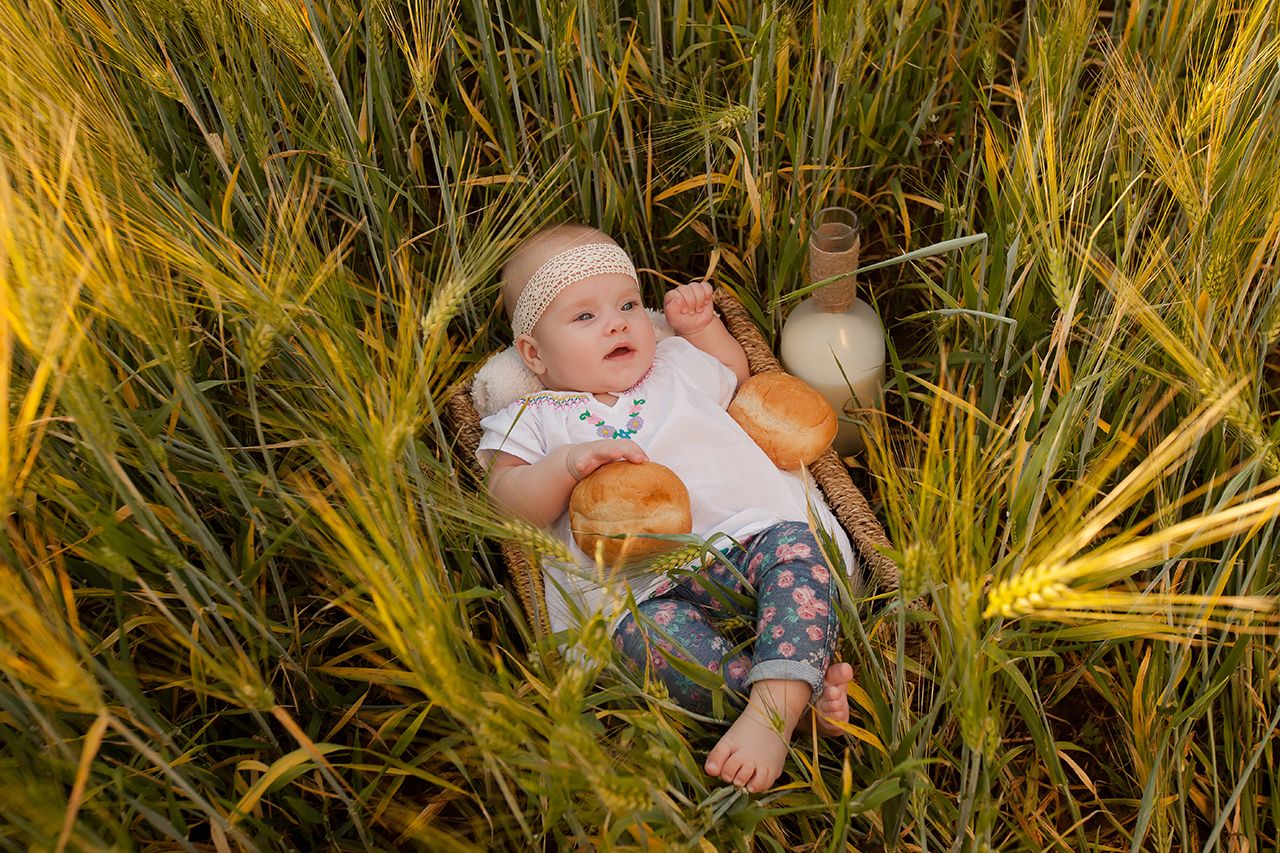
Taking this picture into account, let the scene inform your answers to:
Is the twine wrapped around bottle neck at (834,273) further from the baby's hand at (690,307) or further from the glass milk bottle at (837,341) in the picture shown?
the baby's hand at (690,307)

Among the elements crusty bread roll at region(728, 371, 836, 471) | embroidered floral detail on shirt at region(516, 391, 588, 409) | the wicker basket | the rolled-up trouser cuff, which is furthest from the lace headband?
the rolled-up trouser cuff

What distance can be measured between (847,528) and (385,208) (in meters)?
1.06

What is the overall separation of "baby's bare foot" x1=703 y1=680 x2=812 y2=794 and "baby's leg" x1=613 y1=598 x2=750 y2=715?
0.09 metres

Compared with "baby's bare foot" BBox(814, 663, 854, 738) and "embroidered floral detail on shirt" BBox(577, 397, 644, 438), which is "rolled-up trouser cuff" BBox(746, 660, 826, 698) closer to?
"baby's bare foot" BBox(814, 663, 854, 738)

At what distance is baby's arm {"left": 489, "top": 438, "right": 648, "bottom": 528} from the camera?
5.70 feet

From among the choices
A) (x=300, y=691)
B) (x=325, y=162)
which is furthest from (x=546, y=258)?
(x=300, y=691)

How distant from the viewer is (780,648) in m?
1.54

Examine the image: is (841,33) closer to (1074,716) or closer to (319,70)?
(319,70)

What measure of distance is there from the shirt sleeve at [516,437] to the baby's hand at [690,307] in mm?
366

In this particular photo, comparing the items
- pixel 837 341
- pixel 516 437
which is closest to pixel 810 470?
pixel 837 341

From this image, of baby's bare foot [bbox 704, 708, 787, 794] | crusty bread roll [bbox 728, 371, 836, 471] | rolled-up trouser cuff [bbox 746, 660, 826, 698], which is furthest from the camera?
crusty bread roll [bbox 728, 371, 836, 471]

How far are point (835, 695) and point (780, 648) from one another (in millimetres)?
110

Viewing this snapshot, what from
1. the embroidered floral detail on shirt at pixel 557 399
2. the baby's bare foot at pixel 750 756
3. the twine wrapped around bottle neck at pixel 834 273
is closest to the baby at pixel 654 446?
the embroidered floral detail on shirt at pixel 557 399

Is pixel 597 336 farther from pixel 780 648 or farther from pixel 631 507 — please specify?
pixel 780 648
